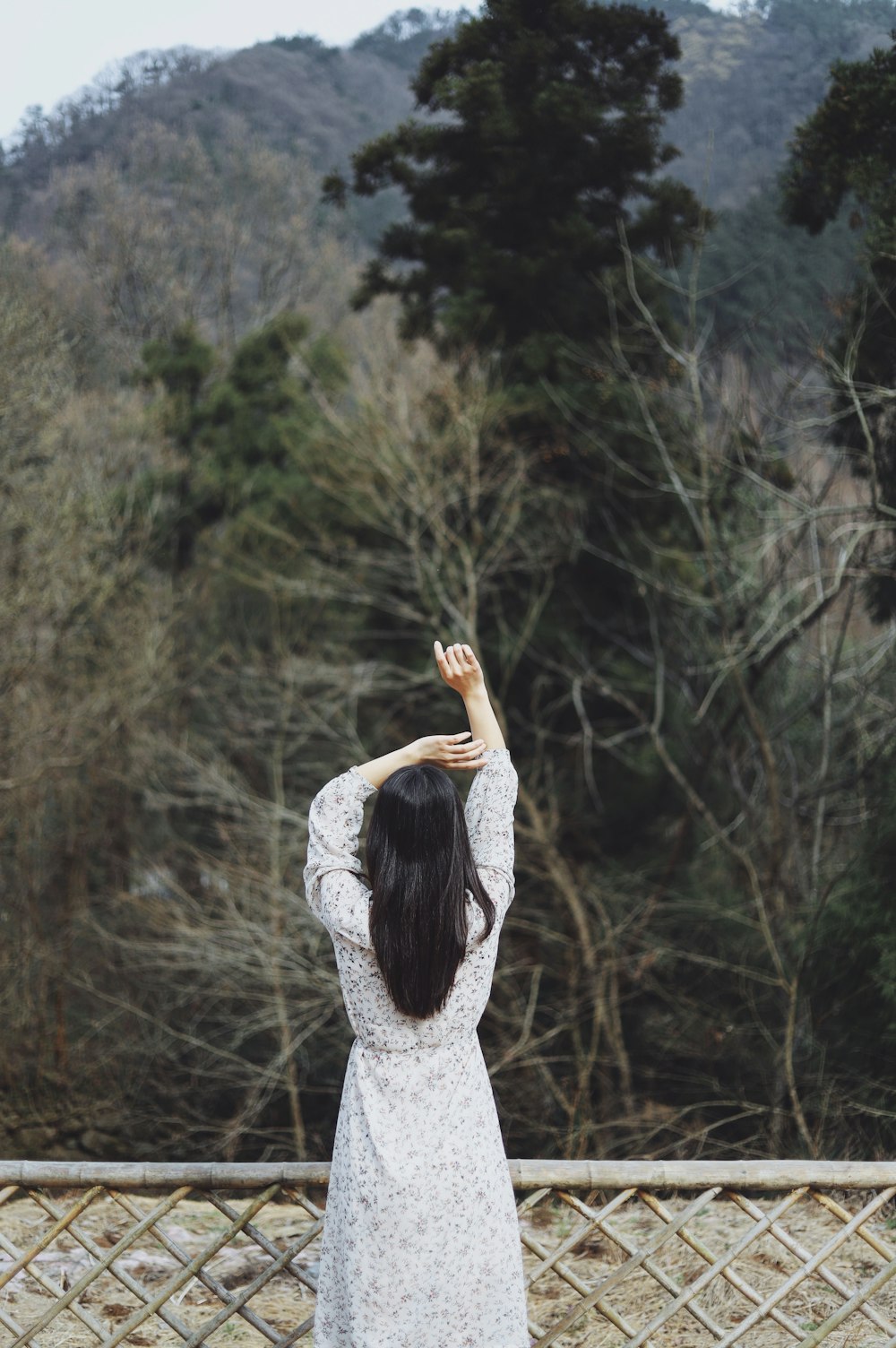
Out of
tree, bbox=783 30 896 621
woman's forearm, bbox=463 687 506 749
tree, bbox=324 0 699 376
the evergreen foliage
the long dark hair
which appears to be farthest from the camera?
the evergreen foliage

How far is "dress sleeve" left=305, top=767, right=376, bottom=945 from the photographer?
1491 millimetres

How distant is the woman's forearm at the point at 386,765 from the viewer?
1.58 m

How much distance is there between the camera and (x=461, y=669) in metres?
1.63

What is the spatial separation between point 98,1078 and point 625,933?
3.42m

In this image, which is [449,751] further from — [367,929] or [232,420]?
[232,420]

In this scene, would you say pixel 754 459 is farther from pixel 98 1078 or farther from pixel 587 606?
pixel 98 1078

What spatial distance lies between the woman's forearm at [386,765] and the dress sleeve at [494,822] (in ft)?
0.32

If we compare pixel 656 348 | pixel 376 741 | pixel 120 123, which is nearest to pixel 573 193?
pixel 656 348

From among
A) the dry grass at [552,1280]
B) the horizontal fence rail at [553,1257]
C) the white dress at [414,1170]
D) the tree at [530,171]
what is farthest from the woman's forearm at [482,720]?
the tree at [530,171]

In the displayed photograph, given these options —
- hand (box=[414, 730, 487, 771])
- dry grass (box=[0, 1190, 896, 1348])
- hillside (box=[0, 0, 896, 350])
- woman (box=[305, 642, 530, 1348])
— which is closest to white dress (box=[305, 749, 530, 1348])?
woman (box=[305, 642, 530, 1348])

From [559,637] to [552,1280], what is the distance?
184 inches

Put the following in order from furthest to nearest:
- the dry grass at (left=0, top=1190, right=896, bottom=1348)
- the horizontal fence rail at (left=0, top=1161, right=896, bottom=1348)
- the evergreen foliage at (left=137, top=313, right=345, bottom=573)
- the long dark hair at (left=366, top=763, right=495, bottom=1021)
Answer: the evergreen foliage at (left=137, top=313, right=345, bottom=573) → the dry grass at (left=0, top=1190, right=896, bottom=1348) → the horizontal fence rail at (left=0, top=1161, right=896, bottom=1348) → the long dark hair at (left=366, top=763, right=495, bottom=1021)

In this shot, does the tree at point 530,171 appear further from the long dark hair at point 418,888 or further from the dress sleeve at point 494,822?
the long dark hair at point 418,888

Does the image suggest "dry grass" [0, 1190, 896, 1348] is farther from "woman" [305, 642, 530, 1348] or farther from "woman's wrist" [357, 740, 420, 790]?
"woman's wrist" [357, 740, 420, 790]
